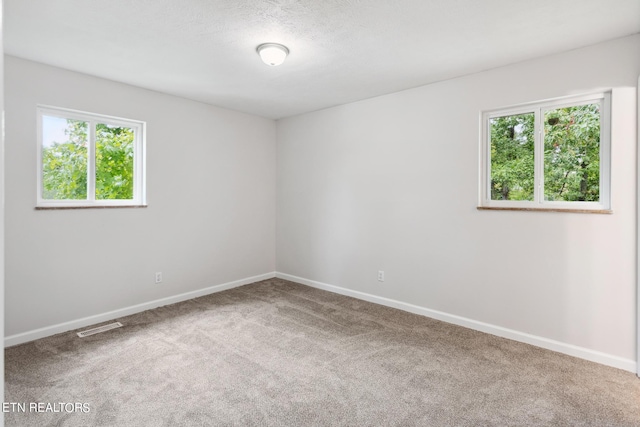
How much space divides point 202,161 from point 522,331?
3.86 m

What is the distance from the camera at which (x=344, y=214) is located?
429 centimetres

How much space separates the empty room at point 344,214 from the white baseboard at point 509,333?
0.05 ft

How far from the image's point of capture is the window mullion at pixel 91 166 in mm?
3314

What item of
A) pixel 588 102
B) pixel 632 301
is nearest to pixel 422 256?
pixel 632 301

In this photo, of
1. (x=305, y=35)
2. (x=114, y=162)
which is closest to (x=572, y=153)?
(x=305, y=35)

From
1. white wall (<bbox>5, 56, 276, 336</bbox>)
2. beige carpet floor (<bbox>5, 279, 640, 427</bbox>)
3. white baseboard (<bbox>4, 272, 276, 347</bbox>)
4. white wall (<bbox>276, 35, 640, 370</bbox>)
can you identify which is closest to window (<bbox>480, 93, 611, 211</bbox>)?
white wall (<bbox>276, 35, 640, 370</bbox>)

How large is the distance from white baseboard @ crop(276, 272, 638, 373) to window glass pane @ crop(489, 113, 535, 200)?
1.21 m

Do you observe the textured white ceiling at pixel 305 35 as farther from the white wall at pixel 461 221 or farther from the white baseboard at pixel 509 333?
the white baseboard at pixel 509 333

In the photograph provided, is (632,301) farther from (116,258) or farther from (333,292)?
(116,258)

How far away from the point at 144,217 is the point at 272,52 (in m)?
2.30

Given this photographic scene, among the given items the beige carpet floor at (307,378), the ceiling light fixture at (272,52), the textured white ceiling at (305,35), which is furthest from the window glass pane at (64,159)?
the ceiling light fixture at (272,52)

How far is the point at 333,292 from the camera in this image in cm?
440

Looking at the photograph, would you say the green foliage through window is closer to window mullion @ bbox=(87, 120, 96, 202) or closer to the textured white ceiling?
window mullion @ bbox=(87, 120, 96, 202)

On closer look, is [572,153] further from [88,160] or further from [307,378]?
[88,160]
